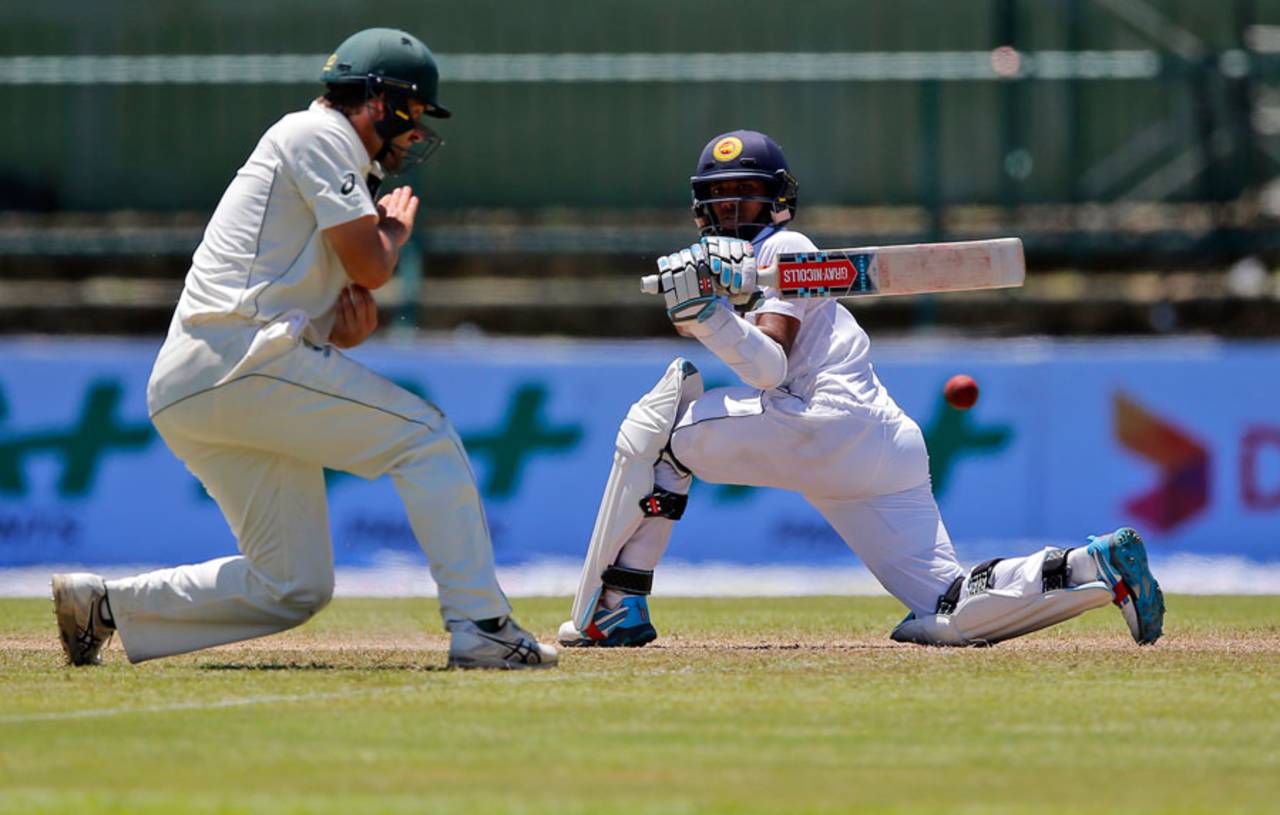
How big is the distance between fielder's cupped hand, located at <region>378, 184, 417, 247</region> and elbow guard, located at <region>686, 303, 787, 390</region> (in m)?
1.06

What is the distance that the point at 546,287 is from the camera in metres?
16.5

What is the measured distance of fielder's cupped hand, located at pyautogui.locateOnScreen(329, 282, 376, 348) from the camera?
7242mm

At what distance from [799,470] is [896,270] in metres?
0.83

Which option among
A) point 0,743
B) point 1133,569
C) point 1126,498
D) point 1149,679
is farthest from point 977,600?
point 1126,498

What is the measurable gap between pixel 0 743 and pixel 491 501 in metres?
6.98

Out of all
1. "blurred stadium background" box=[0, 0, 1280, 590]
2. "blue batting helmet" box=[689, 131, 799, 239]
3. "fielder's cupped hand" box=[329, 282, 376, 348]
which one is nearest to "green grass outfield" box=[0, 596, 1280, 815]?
"fielder's cupped hand" box=[329, 282, 376, 348]

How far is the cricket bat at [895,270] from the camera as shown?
307 inches

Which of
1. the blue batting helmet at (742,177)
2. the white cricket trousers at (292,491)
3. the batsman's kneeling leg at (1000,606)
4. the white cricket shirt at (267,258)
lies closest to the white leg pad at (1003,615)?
the batsman's kneeling leg at (1000,606)

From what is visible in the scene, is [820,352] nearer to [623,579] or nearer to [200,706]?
[623,579]

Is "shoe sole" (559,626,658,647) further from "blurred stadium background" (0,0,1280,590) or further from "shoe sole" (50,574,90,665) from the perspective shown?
"blurred stadium background" (0,0,1280,590)

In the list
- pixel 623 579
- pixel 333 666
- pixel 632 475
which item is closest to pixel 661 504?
pixel 632 475

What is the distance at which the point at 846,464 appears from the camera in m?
8.03

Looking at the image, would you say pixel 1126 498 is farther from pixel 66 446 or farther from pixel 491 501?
pixel 66 446

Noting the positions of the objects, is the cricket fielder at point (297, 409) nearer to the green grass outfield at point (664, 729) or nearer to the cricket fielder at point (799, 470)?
the green grass outfield at point (664, 729)
